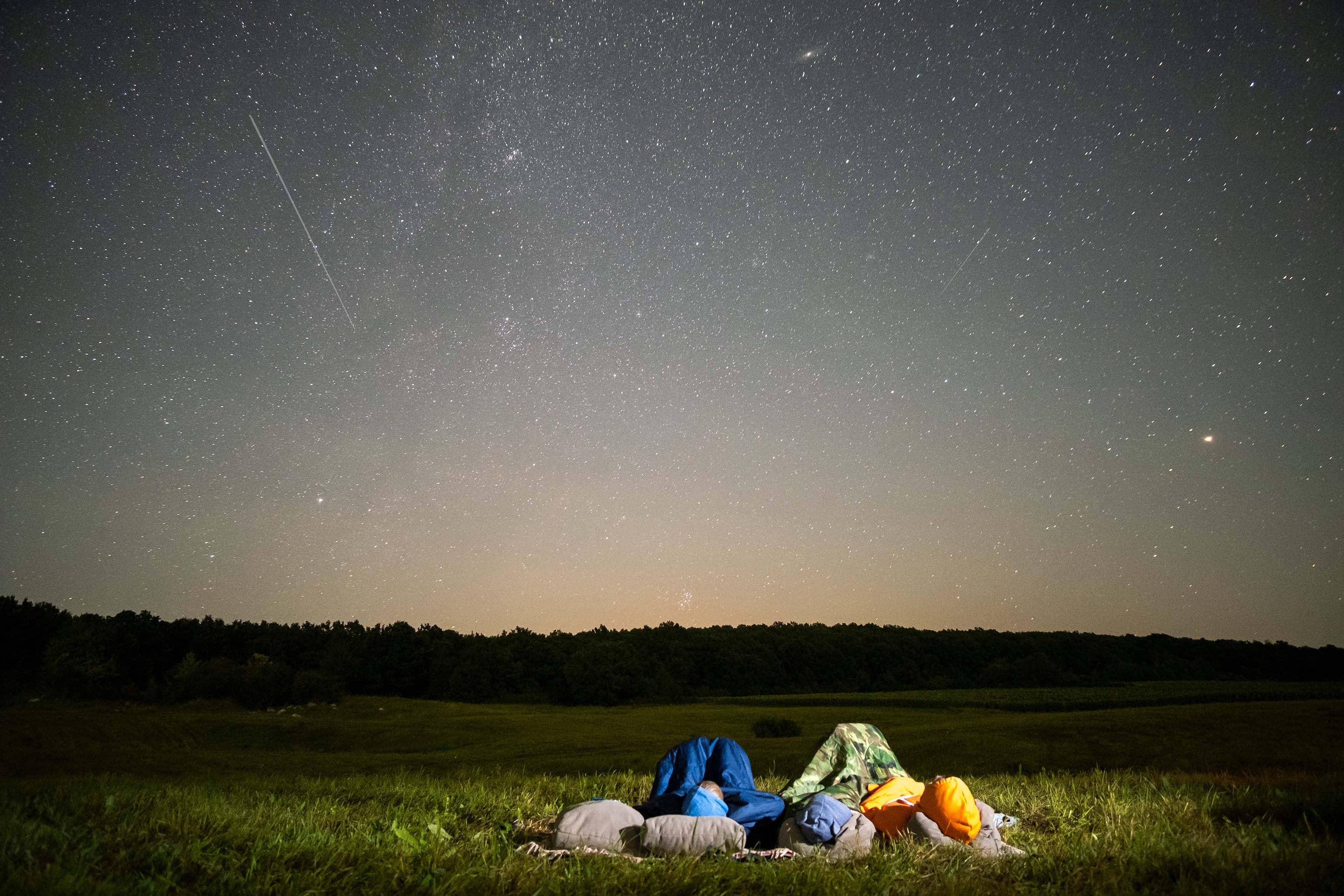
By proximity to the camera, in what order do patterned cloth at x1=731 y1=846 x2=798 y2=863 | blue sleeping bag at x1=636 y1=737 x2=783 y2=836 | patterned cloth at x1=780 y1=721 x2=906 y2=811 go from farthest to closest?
patterned cloth at x1=780 y1=721 x2=906 y2=811 → blue sleeping bag at x1=636 y1=737 x2=783 y2=836 → patterned cloth at x1=731 y1=846 x2=798 y2=863

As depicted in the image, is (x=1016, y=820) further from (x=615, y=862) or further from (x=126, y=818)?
(x=126, y=818)

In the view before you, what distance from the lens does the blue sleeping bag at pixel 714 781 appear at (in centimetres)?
754

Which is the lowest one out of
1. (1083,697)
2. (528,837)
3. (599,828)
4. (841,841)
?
(1083,697)

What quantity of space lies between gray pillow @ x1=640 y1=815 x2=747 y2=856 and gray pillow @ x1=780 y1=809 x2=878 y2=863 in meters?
0.44

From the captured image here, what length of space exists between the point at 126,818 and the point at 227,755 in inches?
1063

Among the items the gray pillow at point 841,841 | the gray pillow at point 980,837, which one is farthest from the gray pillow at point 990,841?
the gray pillow at point 841,841

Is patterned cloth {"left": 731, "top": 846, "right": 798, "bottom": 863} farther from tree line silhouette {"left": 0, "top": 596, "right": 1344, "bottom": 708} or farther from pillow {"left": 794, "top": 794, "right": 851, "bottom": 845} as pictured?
tree line silhouette {"left": 0, "top": 596, "right": 1344, "bottom": 708}

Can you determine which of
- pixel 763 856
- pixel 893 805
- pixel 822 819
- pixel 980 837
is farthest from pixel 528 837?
pixel 980 837

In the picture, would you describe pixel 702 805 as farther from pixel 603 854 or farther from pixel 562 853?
pixel 562 853

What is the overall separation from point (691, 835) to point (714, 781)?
2.05 meters

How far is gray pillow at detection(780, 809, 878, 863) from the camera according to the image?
6.16m

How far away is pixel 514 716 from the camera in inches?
1857

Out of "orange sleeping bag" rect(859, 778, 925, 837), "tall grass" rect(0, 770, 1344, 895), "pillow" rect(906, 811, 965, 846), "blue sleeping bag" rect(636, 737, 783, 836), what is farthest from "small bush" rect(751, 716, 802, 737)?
"pillow" rect(906, 811, 965, 846)

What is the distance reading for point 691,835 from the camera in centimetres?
642
